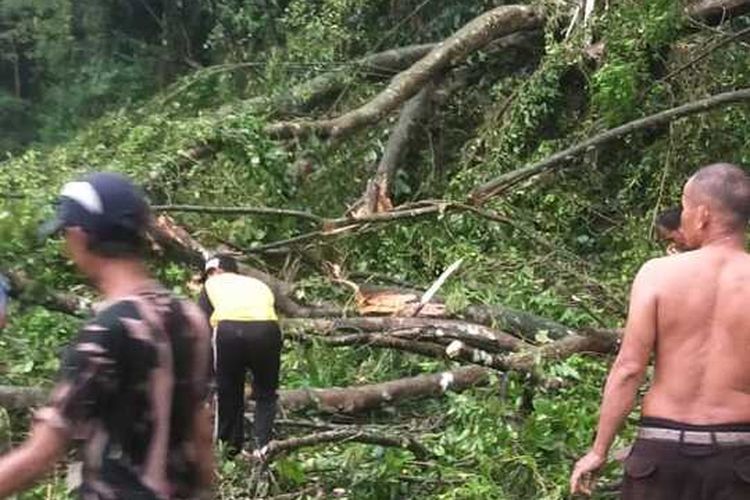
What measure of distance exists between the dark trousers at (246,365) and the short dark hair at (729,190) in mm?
2519

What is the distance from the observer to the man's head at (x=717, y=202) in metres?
3.22

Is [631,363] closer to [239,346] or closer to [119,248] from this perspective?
[119,248]

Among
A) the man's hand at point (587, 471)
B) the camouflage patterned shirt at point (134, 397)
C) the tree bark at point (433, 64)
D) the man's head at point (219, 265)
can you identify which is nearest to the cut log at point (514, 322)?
the man's head at point (219, 265)

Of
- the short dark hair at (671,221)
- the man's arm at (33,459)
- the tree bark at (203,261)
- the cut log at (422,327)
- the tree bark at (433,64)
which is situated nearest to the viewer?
the man's arm at (33,459)

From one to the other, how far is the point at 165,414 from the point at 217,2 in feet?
45.0

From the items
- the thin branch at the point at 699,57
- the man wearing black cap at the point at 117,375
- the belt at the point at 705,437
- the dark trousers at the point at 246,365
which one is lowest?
the dark trousers at the point at 246,365

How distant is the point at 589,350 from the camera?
550 centimetres

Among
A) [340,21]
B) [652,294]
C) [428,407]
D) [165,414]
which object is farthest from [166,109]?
[165,414]

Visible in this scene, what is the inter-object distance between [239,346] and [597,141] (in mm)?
2787

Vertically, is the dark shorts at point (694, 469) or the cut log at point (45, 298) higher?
the cut log at point (45, 298)

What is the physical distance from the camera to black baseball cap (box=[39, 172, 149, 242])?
218cm

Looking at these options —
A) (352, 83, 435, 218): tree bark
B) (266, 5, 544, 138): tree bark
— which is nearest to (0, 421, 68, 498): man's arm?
(352, 83, 435, 218): tree bark

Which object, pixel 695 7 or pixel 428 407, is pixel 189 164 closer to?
pixel 428 407

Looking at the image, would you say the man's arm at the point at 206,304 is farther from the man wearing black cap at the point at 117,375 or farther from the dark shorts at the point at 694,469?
the man wearing black cap at the point at 117,375
